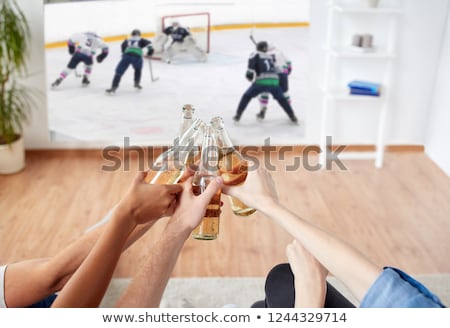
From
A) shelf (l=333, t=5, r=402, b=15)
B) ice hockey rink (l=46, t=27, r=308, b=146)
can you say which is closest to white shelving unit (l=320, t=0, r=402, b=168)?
shelf (l=333, t=5, r=402, b=15)

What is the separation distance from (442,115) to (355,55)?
2.46 ft

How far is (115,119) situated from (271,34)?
116cm

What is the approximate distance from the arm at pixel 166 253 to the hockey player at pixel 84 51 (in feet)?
8.67

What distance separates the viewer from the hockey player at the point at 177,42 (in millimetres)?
3541

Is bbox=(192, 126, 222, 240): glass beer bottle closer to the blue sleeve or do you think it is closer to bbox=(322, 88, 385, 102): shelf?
bbox=(322, 88, 385, 102): shelf

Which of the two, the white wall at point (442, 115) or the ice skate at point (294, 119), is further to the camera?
the ice skate at point (294, 119)

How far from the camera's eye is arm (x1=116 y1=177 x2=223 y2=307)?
937 mm

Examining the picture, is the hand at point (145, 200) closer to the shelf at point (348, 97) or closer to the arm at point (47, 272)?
the arm at point (47, 272)

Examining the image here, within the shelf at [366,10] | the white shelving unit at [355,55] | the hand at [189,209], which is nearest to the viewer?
the hand at [189,209]

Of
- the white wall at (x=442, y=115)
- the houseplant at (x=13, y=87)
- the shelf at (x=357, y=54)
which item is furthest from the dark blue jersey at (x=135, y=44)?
the white wall at (x=442, y=115)

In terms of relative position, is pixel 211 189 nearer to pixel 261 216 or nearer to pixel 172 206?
pixel 172 206

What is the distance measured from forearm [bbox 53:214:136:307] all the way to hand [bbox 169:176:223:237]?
0.37ft

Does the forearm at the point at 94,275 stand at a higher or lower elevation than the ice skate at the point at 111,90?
higher

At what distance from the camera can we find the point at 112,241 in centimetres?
96
